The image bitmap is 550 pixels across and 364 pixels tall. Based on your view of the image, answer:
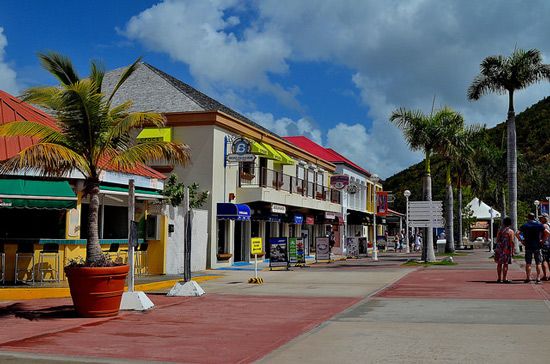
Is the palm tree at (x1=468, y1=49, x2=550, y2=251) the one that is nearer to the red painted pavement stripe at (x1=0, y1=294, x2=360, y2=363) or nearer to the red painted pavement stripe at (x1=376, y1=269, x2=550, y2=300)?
the red painted pavement stripe at (x1=376, y1=269, x2=550, y2=300)

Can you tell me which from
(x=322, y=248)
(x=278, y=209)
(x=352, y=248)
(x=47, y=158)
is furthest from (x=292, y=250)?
(x=47, y=158)

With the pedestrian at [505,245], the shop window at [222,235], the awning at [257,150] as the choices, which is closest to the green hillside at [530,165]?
the awning at [257,150]

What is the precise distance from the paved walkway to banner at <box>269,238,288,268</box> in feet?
27.0

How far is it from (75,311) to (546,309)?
337 inches

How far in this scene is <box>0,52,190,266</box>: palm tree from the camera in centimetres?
1168

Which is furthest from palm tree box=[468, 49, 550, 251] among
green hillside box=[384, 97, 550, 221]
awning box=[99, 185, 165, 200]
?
green hillside box=[384, 97, 550, 221]

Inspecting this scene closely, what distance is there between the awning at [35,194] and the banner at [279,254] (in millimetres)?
9773

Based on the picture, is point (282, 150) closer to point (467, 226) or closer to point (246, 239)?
A: point (246, 239)

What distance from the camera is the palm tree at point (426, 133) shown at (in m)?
29.6

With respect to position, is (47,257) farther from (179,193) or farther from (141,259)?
(179,193)

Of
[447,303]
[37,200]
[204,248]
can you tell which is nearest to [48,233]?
[37,200]

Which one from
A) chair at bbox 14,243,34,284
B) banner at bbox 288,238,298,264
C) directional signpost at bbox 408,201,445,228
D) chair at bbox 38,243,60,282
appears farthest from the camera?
directional signpost at bbox 408,201,445,228

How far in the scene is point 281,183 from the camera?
32.8 metres

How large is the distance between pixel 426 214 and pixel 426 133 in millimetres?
3695
